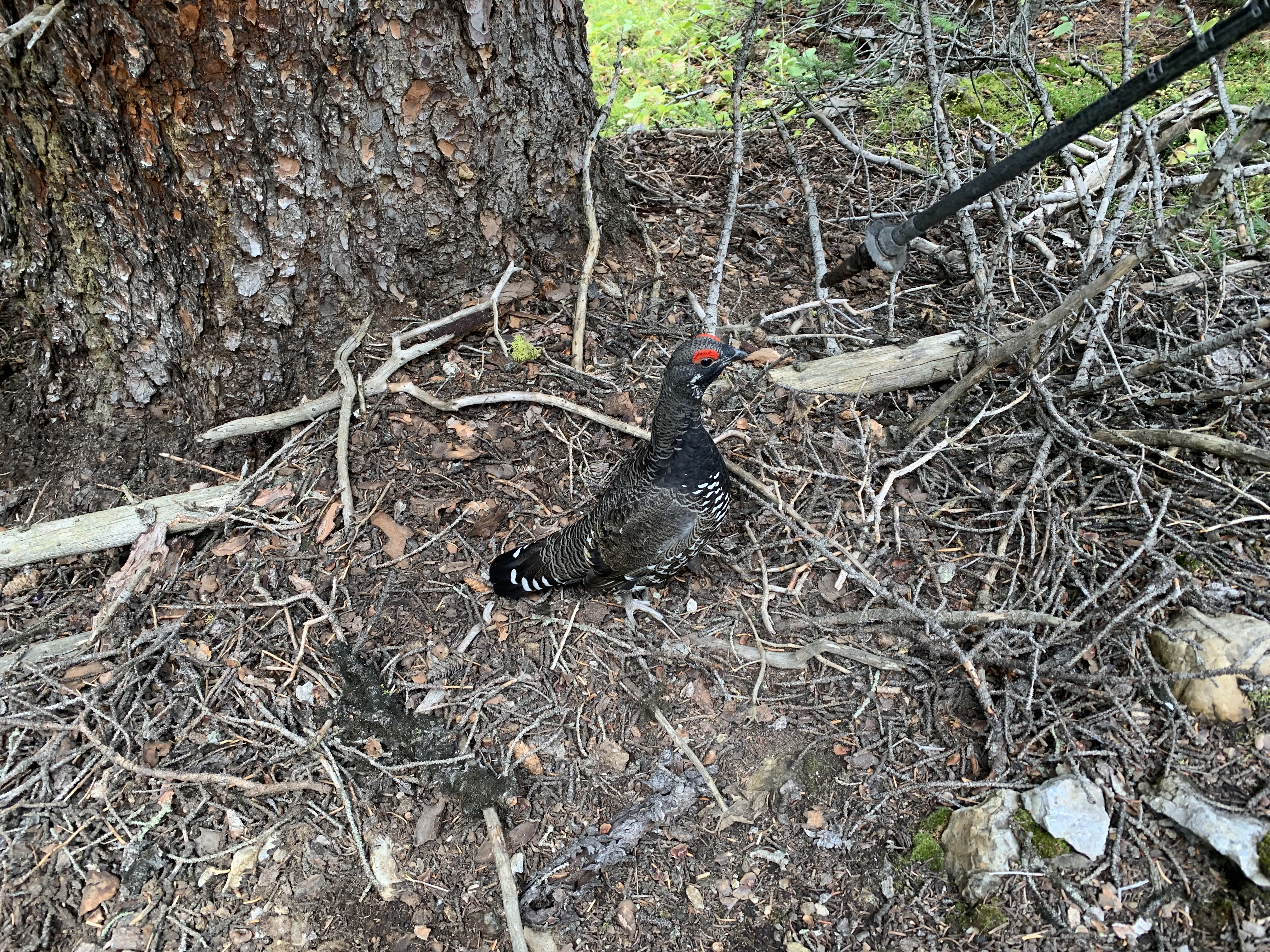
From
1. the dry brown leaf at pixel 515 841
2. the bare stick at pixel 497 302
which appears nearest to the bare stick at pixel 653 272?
the bare stick at pixel 497 302

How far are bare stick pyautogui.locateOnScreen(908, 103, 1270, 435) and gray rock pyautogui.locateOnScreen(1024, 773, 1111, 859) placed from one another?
1698 mm

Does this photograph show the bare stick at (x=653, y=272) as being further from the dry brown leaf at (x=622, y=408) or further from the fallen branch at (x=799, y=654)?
the fallen branch at (x=799, y=654)

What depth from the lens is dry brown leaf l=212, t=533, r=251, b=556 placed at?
3.61 metres

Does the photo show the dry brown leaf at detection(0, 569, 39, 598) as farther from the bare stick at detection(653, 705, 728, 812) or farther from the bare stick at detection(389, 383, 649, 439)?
the bare stick at detection(653, 705, 728, 812)

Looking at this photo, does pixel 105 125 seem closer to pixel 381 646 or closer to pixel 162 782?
pixel 381 646

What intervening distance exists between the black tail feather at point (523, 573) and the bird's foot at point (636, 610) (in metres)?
0.32

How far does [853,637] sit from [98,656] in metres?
3.32

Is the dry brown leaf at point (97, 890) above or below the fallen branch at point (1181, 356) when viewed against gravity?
above

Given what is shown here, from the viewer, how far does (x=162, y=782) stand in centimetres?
298

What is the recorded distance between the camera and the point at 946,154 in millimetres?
4145

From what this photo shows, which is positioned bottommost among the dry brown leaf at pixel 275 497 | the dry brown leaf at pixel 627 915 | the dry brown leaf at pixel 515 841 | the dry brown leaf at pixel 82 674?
the dry brown leaf at pixel 627 915

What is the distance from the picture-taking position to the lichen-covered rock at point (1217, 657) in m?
2.71

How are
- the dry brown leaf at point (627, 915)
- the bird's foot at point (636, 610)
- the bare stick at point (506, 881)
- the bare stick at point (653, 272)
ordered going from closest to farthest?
the bare stick at point (506, 881)
the dry brown leaf at point (627, 915)
the bird's foot at point (636, 610)
the bare stick at point (653, 272)

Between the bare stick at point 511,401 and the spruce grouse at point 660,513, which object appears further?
the bare stick at point 511,401
